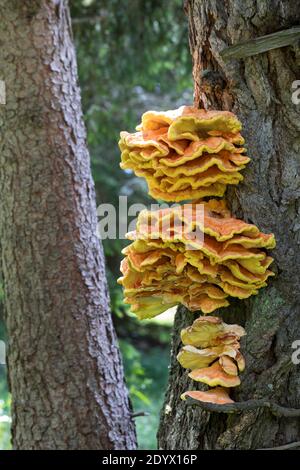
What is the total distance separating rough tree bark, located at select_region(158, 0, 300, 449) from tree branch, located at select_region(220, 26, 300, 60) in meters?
0.04

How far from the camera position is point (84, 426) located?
3.02 meters

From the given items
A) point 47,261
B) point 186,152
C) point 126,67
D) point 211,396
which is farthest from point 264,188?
point 126,67

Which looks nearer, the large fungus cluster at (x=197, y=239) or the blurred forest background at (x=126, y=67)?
the large fungus cluster at (x=197, y=239)

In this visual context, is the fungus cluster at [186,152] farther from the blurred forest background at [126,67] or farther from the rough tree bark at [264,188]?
the blurred forest background at [126,67]

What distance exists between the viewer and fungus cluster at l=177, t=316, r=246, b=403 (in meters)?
2.13

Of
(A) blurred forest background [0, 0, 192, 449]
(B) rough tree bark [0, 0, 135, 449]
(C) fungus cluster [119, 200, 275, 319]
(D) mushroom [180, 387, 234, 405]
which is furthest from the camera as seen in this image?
(A) blurred forest background [0, 0, 192, 449]

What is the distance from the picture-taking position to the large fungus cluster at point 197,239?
6.64ft

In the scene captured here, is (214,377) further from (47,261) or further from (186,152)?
(47,261)

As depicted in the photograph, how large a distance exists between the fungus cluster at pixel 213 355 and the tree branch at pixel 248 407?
0.09ft

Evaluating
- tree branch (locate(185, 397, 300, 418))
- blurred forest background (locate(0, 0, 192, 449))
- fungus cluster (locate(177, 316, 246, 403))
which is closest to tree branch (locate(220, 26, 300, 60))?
fungus cluster (locate(177, 316, 246, 403))

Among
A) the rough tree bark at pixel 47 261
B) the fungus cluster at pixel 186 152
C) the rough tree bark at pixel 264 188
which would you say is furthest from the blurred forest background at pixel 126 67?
the fungus cluster at pixel 186 152

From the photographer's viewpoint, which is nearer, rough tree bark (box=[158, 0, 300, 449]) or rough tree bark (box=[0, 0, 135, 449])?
rough tree bark (box=[158, 0, 300, 449])

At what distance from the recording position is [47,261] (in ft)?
9.88

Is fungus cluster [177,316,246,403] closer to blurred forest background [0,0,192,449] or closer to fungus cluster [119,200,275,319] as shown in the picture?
fungus cluster [119,200,275,319]
